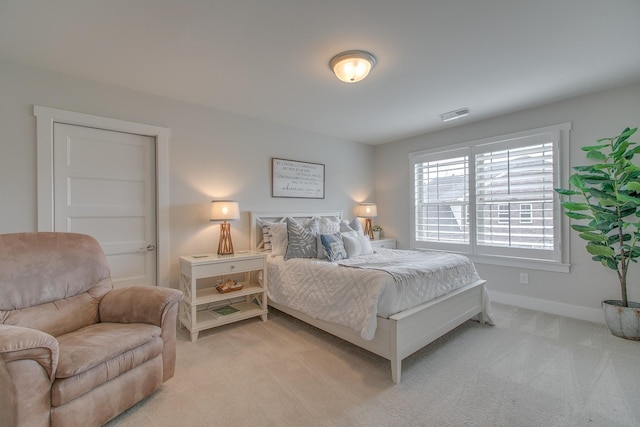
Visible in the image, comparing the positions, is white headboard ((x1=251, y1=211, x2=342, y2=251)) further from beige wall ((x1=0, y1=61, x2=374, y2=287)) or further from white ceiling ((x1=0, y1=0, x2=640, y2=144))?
white ceiling ((x1=0, y1=0, x2=640, y2=144))

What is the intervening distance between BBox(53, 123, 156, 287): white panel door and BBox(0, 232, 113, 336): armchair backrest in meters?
0.68

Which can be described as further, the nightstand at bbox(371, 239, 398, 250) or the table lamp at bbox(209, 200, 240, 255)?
the nightstand at bbox(371, 239, 398, 250)

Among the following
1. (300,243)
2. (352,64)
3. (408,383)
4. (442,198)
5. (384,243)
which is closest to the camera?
(408,383)

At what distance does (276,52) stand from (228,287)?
2236mm

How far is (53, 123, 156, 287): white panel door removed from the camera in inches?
101

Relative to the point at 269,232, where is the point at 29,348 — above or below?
below

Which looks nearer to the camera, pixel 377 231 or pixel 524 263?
pixel 524 263

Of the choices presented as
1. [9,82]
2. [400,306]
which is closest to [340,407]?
[400,306]

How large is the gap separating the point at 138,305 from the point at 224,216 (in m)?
1.34

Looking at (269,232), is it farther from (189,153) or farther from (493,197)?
(493,197)

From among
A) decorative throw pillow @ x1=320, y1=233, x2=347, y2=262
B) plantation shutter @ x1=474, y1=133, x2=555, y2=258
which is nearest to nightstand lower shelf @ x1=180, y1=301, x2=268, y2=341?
decorative throw pillow @ x1=320, y1=233, x2=347, y2=262

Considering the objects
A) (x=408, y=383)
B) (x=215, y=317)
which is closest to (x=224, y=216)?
(x=215, y=317)

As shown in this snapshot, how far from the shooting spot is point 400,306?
2.14 metres

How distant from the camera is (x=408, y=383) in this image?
199cm
